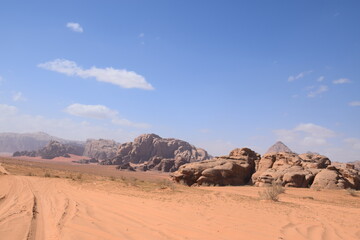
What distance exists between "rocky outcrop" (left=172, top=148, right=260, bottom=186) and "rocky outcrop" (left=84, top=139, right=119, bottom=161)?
71361mm

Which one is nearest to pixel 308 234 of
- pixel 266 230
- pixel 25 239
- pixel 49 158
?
pixel 266 230

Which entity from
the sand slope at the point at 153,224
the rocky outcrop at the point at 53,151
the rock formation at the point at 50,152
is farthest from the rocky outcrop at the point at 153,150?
the sand slope at the point at 153,224

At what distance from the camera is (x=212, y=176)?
75.0 feet

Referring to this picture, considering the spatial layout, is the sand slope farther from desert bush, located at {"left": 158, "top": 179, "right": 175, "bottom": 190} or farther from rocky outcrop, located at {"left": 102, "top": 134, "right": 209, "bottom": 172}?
rocky outcrop, located at {"left": 102, "top": 134, "right": 209, "bottom": 172}

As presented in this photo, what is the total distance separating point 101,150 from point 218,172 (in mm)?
78561

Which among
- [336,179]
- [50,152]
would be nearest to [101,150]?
[50,152]

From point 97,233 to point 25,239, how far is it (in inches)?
45.8

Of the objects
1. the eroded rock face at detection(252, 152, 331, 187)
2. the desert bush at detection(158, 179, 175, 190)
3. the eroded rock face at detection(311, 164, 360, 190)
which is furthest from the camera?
the eroded rock face at detection(252, 152, 331, 187)

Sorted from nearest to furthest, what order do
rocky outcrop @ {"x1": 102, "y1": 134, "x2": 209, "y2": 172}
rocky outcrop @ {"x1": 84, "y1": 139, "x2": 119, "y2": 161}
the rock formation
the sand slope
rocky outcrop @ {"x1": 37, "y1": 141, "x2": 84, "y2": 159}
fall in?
the sand slope < rocky outcrop @ {"x1": 102, "y1": 134, "x2": 209, "y2": 172} < rocky outcrop @ {"x1": 37, "y1": 141, "x2": 84, "y2": 159} < the rock formation < rocky outcrop @ {"x1": 84, "y1": 139, "x2": 119, "y2": 161}

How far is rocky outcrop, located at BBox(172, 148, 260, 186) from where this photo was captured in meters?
22.9

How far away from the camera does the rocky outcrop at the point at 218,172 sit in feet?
75.3

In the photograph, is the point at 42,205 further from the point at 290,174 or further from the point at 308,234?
the point at 290,174

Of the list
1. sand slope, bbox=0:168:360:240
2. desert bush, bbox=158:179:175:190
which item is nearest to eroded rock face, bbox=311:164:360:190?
desert bush, bbox=158:179:175:190

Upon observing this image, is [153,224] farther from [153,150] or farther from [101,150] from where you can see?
[101,150]
